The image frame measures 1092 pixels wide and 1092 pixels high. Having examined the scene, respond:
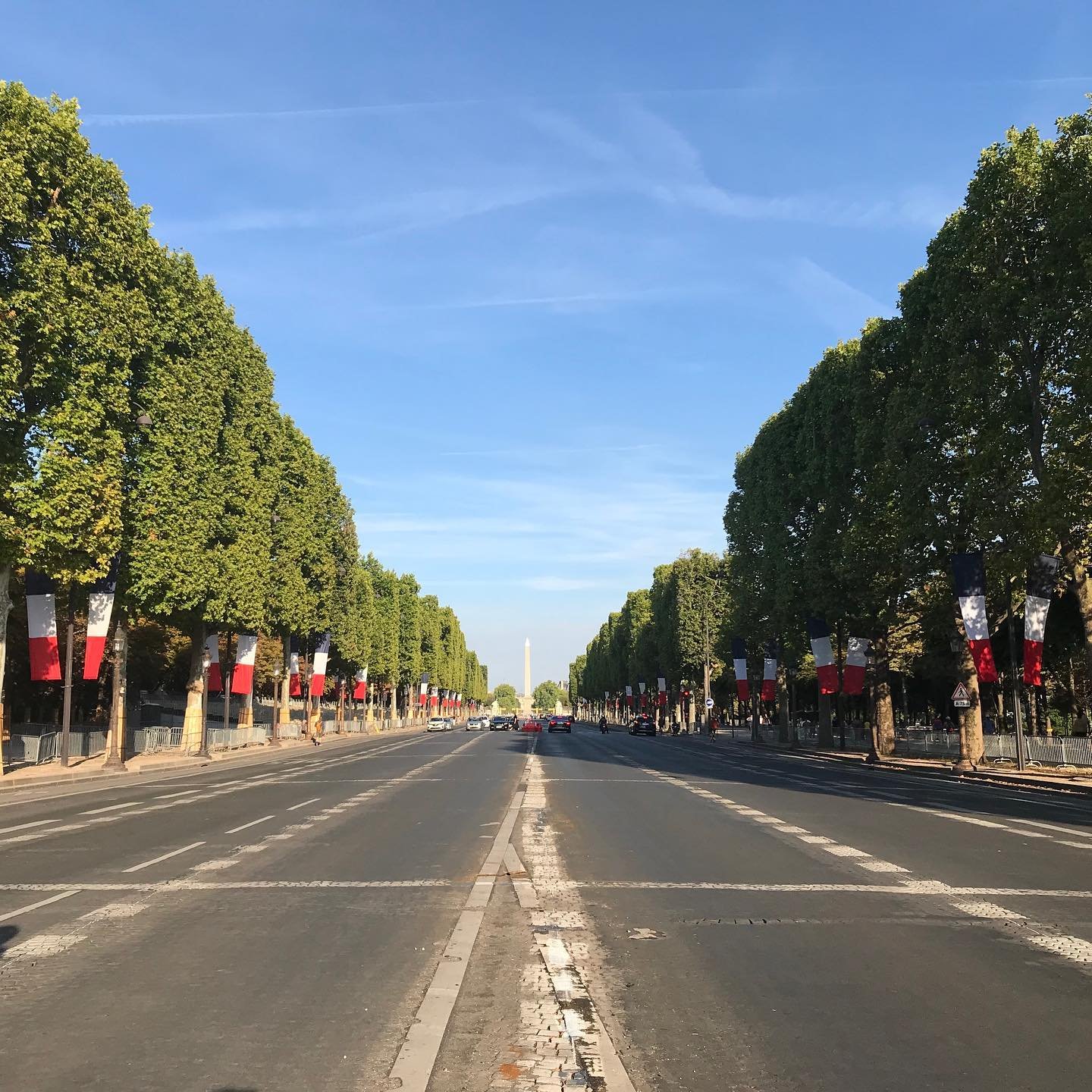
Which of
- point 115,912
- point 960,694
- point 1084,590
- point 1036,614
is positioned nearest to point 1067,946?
point 115,912

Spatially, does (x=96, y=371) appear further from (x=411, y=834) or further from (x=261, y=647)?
(x=261, y=647)

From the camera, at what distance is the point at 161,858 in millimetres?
12922

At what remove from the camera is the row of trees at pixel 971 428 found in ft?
89.6

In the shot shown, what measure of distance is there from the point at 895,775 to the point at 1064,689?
28583mm

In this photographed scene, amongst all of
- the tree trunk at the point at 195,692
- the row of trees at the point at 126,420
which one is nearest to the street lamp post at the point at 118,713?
the row of trees at the point at 126,420

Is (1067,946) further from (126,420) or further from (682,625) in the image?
(682,625)

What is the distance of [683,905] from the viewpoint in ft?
31.8

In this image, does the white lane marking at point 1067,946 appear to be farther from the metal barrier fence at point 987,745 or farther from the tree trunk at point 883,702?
the tree trunk at point 883,702

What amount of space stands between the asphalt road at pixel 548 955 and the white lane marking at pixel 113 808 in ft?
9.00

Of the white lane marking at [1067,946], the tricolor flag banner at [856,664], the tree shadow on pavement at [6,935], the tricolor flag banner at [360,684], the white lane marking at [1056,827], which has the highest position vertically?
the tricolor flag banner at [856,664]

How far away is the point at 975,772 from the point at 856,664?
952 cm

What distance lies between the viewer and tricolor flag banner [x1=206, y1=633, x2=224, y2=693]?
153 feet

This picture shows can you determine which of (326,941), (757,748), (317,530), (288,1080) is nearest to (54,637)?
(326,941)

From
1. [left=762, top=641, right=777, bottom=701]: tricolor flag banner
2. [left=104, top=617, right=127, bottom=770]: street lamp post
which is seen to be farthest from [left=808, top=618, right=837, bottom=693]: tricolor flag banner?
[left=104, top=617, right=127, bottom=770]: street lamp post
